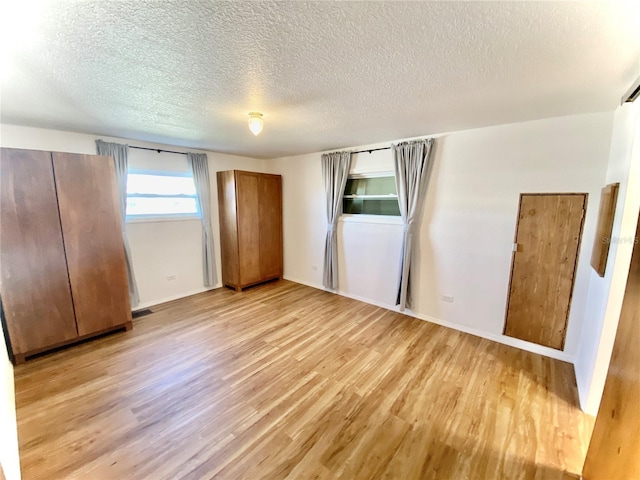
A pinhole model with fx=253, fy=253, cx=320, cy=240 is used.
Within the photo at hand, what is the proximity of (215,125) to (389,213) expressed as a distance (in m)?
2.55

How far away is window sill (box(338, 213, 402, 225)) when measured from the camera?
3.67 meters

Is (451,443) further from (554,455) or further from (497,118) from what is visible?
(497,118)

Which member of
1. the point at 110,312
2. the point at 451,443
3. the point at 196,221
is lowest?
the point at 451,443

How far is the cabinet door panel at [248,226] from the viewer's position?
13.9ft

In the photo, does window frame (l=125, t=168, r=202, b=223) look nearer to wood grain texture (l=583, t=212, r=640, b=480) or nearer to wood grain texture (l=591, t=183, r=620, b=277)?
wood grain texture (l=583, t=212, r=640, b=480)

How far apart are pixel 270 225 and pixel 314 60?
3.50m

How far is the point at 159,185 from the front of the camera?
12.6 feet

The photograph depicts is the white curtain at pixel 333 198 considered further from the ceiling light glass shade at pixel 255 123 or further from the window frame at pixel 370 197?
the ceiling light glass shade at pixel 255 123

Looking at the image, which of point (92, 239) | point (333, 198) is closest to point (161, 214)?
point (92, 239)

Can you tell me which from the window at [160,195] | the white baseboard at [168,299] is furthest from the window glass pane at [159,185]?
the white baseboard at [168,299]

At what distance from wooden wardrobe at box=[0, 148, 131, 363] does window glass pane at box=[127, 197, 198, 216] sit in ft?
2.64

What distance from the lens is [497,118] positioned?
251cm

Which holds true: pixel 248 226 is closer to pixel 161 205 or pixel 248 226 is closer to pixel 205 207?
pixel 205 207

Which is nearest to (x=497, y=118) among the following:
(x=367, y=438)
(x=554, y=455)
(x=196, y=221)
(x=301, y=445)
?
(x=554, y=455)
